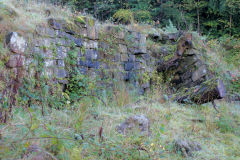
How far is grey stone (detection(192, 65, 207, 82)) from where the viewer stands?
643 centimetres

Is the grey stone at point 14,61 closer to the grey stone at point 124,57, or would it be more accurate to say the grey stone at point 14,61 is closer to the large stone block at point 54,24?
the large stone block at point 54,24

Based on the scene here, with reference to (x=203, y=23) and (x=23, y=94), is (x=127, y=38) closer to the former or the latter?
(x=23, y=94)

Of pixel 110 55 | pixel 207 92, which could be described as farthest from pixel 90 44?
pixel 207 92

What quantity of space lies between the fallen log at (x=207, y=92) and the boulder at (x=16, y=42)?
3347 mm

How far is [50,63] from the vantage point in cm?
463

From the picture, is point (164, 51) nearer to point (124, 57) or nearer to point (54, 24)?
point (124, 57)

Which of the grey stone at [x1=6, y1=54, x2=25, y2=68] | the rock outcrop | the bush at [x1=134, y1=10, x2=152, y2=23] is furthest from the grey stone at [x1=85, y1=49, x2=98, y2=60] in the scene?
the bush at [x1=134, y1=10, x2=152, y2=23]

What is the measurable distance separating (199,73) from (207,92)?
227cm

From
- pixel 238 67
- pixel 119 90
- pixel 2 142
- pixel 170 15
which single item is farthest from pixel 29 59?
pixel 170 15

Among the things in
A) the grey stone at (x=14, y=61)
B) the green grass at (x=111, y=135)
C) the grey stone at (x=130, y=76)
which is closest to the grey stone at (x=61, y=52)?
the grey stone at (x=14, y=61)

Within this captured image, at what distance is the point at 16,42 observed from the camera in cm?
407

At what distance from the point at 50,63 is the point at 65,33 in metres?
0.85

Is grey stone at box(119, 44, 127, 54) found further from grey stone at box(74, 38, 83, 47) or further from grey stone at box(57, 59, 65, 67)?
grey stone at box(57, 59, 65, 67)

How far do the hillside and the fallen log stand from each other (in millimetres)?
20
